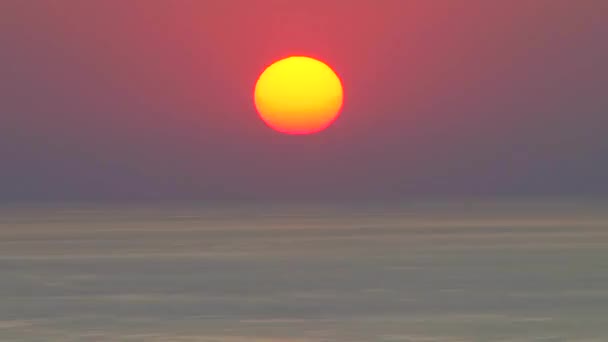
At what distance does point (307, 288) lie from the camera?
27.4 meters

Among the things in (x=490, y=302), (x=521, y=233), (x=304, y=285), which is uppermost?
(x=521, y=233)

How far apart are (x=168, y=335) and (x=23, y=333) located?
209cm

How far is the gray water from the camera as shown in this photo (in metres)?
21.3

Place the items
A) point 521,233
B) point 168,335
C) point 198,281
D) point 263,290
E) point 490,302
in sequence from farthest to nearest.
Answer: point 521,233 < point 198,281 < point 263,290 < point 490,302 < point 168,335

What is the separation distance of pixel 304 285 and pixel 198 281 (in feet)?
7.74

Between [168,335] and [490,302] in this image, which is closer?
[168,335]

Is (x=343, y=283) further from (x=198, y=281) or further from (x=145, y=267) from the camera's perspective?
(x=145, y=267)

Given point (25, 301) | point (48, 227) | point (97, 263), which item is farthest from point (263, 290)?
point (48, 227)

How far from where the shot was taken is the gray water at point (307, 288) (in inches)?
839

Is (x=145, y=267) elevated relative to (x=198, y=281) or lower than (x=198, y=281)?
elevated

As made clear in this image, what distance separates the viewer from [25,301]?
25.5 meters

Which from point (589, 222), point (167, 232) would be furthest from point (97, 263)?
point (589, 222)

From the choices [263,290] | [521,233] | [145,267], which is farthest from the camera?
[521,233]

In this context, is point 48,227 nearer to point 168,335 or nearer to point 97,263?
point 97,263
